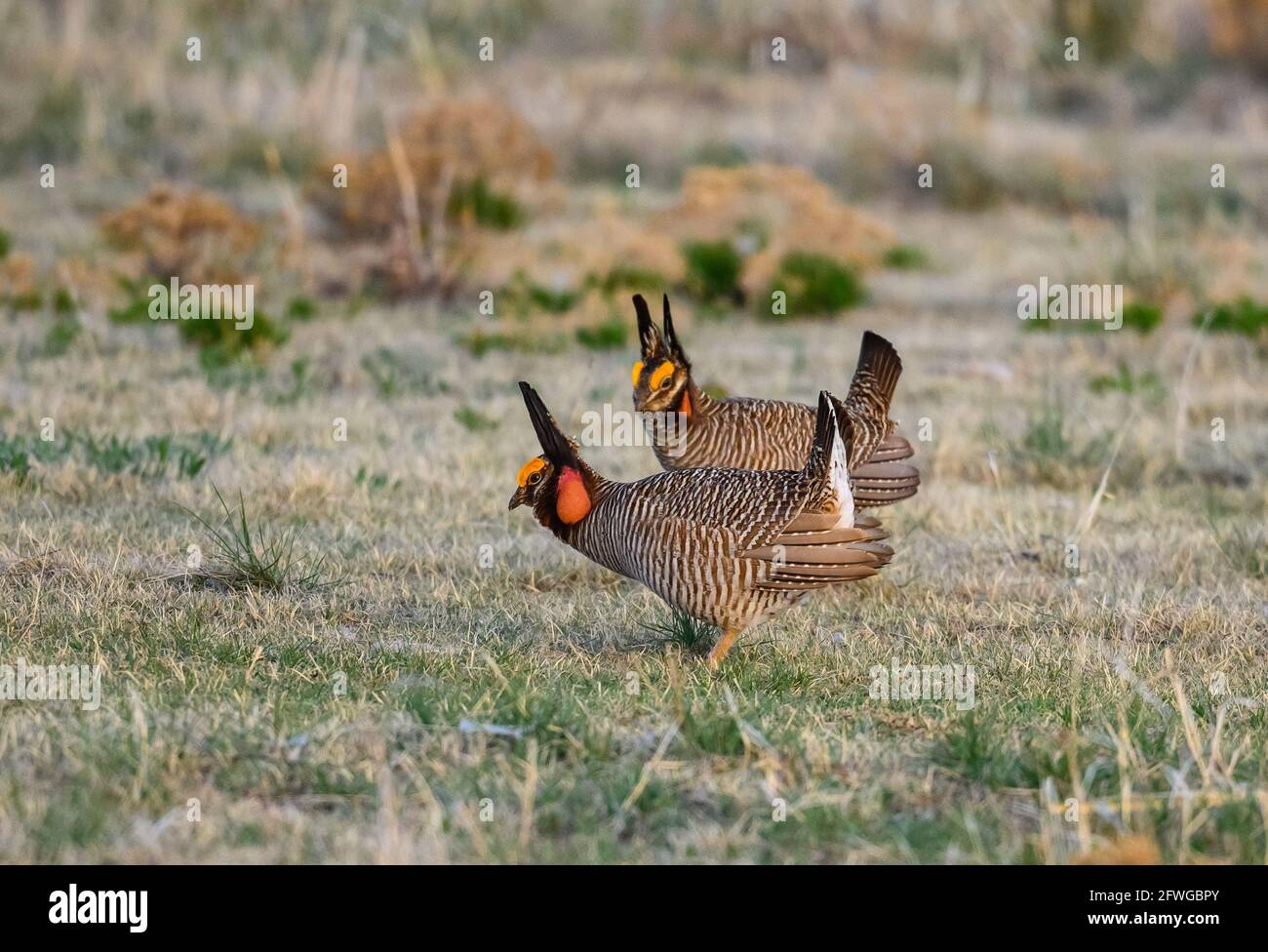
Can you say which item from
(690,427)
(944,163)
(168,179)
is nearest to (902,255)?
(944,163)

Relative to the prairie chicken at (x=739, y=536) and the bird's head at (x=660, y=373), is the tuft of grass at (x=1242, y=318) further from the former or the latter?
the prairie chicken at (x=739, y=536)

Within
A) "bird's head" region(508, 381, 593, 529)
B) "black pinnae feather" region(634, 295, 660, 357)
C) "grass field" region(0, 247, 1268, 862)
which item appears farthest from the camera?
"black pinnae feather" region(634, 295, 660, 357)

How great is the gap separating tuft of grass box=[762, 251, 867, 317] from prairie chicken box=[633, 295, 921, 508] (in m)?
5.83

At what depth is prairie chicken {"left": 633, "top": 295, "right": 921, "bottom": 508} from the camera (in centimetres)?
643

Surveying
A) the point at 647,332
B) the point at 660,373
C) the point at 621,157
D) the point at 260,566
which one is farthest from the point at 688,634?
the point at 621,157

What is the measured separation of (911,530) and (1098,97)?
16.2m

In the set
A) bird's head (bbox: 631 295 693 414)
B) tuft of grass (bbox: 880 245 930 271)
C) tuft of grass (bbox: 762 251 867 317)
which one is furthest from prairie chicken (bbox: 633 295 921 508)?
tuft of grass (bbox: 880 245 930 271)

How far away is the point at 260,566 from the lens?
570 centimetres

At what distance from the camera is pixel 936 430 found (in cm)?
887

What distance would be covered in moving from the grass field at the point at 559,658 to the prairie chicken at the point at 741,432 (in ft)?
1.29

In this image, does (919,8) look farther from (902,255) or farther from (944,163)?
(902,255)

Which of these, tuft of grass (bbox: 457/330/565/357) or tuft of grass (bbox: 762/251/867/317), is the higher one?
tuft of grass (bbox: 762/251/867/317)

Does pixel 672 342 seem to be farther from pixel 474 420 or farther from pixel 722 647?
pixel 474 420

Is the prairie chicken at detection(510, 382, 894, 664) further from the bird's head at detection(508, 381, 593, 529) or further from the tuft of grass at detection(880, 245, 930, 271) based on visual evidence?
the tuft of grass at detection(880, 245, 930, 271)
